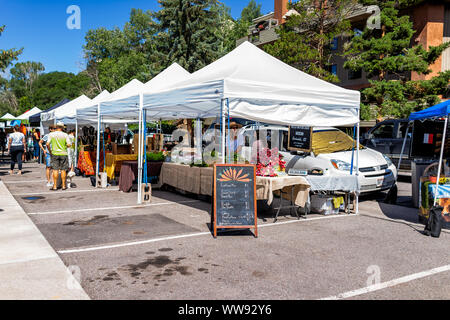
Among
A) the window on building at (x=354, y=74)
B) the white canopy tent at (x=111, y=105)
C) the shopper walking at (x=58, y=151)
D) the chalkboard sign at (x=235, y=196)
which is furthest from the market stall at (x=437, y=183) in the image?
the window on building at (x=354, y=74)

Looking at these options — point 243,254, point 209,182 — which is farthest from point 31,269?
point 209,182

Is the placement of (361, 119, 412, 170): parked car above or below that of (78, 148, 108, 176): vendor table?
above

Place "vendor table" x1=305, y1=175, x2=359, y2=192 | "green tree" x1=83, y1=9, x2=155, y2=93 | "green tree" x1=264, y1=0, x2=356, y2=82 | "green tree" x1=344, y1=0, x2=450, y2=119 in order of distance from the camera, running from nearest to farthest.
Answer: "vendor table" x1=305, y1=175, x2=359, y2=192 < "green tree" x1=344, y1=0, x2=450, y2=119 < "green tree" x1=264, y1=0, x2=356, y2=82 < "green tree" x1=83, y1=9, x2=155, y2=93

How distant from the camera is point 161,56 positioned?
3625cm

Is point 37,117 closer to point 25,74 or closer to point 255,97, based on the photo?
point 255,97

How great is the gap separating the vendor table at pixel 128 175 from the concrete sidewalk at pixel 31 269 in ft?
13.4

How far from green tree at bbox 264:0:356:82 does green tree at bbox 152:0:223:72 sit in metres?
9.60

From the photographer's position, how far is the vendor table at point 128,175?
11.0 metres

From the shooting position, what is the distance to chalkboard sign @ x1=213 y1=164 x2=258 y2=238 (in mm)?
6453

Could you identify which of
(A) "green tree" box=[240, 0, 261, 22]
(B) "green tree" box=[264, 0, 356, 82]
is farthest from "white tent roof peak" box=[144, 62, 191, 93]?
(A) "green tree" box=[240, 0, 261, 22]

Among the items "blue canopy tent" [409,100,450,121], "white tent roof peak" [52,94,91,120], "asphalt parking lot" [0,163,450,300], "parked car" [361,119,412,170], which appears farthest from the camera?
"white tent roof peak" [52,94,91,120]

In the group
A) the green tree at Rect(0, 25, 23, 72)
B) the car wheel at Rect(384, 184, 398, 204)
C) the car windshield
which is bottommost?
the car wheel at Rect(384, 184, 398, 204)

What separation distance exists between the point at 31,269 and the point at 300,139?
22.3ft

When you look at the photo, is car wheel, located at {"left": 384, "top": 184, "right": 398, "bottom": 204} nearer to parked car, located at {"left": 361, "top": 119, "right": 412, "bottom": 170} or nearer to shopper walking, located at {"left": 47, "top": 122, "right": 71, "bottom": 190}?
parked car, located at {"left": 361, "top": 119, "right": 412, "bottom": 170}
